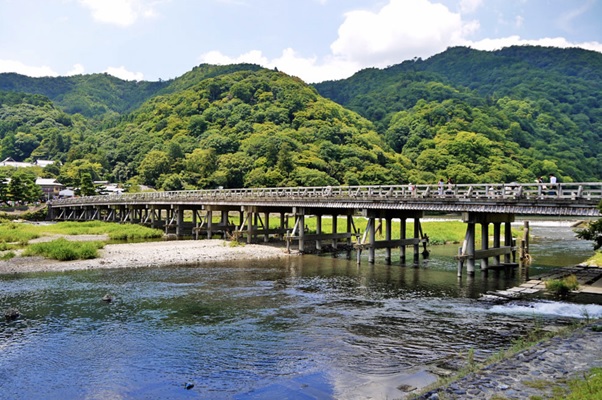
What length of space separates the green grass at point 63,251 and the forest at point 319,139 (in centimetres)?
5962

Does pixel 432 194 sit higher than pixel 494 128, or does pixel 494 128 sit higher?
pixel 494 128

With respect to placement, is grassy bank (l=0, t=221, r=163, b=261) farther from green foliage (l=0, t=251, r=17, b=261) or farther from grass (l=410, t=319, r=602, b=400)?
grass (l=410, t=319, r=602, b=400)

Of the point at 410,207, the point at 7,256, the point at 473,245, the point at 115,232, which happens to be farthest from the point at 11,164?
the point at 473,245

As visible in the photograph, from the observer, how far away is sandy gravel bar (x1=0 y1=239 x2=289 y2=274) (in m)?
32.9

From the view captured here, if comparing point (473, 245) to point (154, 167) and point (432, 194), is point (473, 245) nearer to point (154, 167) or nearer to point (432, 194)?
point (432, 194)

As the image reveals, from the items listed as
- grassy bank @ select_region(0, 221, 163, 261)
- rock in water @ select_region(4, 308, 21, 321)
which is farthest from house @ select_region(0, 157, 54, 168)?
rock in water @ select_region(4, 308, 21, 321)

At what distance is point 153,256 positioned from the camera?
126 feet

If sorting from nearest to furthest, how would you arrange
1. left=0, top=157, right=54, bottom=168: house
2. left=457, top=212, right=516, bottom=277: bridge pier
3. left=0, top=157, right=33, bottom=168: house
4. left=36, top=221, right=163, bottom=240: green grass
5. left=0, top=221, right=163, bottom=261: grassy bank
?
left=457, top=212, right=516, bottom=277: bridge pier < left=0, top=221, right=163, bottom=261: grassy bank < left=36, top=221, right=163, bottom=240: green grass < left=0, top=157, right=33, bottom=168: house < left=0, top=157, right=54, bottom=168: house

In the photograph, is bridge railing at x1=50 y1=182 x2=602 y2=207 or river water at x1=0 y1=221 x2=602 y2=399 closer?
river water at x1=0 y1=221 x2=602 y2=399

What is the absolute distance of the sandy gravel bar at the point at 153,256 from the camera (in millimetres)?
32938

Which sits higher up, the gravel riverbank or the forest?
the forest

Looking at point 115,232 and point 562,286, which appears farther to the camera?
point 115,232

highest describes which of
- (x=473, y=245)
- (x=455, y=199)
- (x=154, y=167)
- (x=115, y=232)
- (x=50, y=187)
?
(x=154, y=167)

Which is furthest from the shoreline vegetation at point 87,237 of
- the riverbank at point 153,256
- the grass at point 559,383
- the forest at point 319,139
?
the forest at point 319,139
